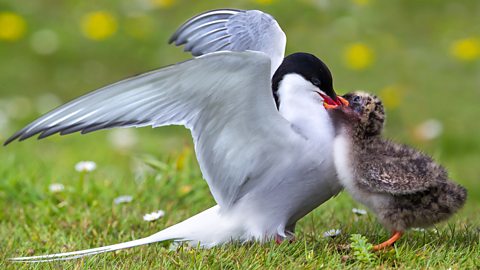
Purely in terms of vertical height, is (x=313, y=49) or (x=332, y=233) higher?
(x=313, y=49)

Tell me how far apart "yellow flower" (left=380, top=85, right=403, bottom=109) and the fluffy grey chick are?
4.47 meters

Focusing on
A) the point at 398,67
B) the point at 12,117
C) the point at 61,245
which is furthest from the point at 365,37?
the point at 61,245

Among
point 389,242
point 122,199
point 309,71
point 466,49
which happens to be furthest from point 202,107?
point 466,49

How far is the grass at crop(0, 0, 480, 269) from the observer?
3781 millimetres

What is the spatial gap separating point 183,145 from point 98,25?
3148 mm

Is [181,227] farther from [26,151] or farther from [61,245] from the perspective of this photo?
[26,151]

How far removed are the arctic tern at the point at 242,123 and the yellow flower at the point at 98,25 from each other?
585 centimetres

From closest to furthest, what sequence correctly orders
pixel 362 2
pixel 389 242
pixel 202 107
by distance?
pixel 202 107
pixel 389 242
pixel 362 2

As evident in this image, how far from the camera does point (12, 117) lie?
8.20m

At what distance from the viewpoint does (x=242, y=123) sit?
3.72 m

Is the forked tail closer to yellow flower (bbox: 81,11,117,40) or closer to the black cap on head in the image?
the black cap on head

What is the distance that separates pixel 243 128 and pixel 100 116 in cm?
59

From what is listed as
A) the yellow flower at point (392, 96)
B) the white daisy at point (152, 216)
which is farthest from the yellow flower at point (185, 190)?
the yellow flower at point (392, 96)

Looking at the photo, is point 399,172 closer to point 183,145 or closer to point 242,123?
point 242,123
